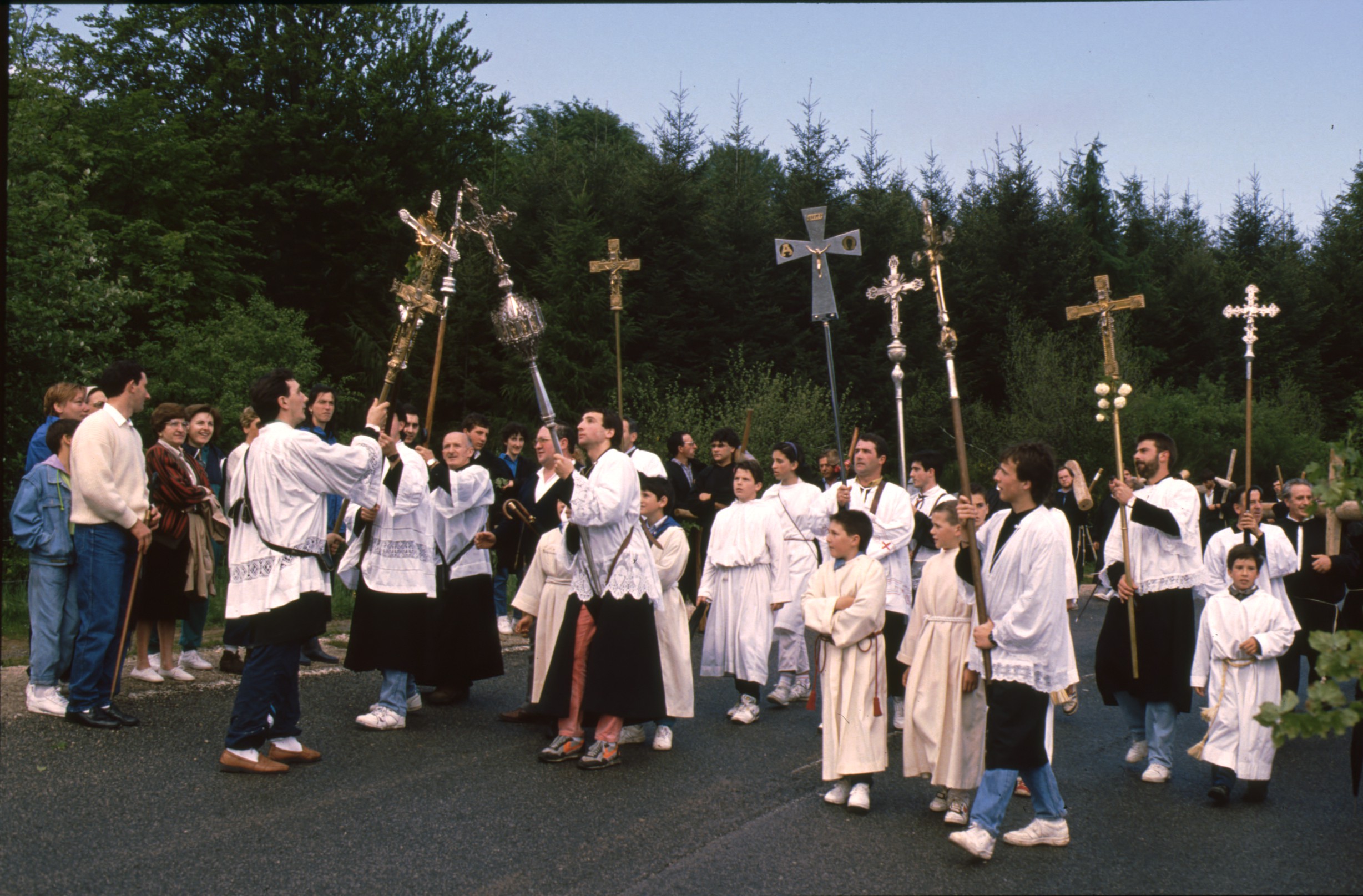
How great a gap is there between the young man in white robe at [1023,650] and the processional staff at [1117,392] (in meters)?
1.65

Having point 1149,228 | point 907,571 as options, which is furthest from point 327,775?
point 1149,228

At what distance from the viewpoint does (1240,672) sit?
651 centimetres

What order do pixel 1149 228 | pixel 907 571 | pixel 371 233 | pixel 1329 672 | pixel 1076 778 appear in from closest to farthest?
pixel 1329 672 → pixel 1076 778 → pixel 907 571 → pixel 371 233 → pixel 1149 228

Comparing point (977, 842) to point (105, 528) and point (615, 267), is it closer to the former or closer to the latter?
point (105, 528)

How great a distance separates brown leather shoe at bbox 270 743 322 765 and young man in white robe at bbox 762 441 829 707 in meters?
3.40

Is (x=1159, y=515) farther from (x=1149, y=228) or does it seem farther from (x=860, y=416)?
(x=1149, y=228)

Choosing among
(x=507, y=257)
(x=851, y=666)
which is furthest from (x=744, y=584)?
(x=507, y=257)

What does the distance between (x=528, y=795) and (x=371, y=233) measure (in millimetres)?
26243

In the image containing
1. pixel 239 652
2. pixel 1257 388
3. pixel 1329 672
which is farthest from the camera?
pixel 1257 388

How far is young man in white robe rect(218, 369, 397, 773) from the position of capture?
630 cm

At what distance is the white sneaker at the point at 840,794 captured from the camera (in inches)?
237

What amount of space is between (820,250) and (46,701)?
8.53 meters

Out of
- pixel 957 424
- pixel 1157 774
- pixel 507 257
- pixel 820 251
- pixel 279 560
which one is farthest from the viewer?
pixel 507 257

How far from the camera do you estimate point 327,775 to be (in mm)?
6340
